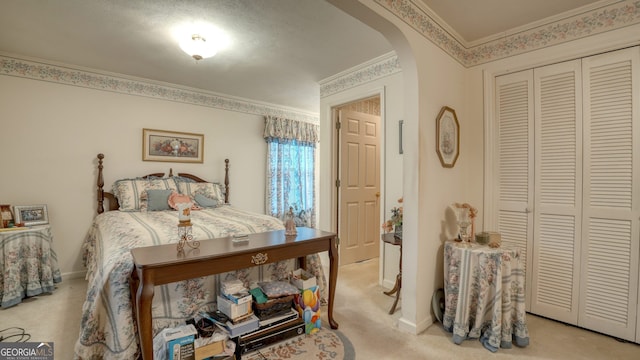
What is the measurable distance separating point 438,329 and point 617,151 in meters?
1.90

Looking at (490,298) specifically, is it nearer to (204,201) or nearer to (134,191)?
(204,201)

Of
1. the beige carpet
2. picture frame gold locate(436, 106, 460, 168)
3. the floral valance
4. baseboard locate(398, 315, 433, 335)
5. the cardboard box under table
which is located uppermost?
the floral valance

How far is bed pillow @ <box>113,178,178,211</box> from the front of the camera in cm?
330

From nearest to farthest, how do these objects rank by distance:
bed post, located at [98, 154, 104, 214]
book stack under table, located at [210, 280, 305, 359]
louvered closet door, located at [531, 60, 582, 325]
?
1. book stack under table, located at [210, 280, 305, 359]
2. louvered closet door, located at [531, 60, 582, 325]
3. bed post, located at [98, 154, 104, 214]

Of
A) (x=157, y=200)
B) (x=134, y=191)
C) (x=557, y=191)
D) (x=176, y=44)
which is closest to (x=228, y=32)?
(x=176, y=44)

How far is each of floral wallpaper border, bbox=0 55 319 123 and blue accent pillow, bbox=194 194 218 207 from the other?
4.82ft

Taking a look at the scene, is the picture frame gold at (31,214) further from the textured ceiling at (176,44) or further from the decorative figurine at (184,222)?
the decorative figurine at (184,222)

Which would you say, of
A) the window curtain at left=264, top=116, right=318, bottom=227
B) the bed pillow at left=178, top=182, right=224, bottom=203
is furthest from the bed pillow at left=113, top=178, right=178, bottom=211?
the window curtain at left=264, top=116, right=318, bottom=227

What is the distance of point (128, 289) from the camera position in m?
1.67

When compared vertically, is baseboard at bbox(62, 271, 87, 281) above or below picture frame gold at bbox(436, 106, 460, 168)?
below

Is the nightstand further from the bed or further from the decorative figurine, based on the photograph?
Result: the decorative figurine

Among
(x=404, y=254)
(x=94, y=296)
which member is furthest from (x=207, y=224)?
A: (x=404, y=254)

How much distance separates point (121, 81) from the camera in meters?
3.62

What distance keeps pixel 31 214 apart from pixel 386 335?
3.76 meters
